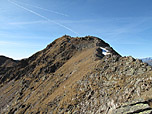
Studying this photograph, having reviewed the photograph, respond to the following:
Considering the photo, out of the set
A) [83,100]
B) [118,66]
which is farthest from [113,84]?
[83,100]

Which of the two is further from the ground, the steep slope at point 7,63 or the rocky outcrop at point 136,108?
the steep slope at point 7,63

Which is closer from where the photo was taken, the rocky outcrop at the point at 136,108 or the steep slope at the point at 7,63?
the rocky outcrop at the point at 136,108

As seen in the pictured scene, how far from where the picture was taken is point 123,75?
22.0 metres

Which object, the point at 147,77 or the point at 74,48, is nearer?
the point at 147,77

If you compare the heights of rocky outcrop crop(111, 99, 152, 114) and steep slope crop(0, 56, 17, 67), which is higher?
steep slope crop(0, 56, 17, 67)

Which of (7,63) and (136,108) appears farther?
(7,63)

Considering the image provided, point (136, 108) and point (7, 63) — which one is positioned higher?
point (7, 63)

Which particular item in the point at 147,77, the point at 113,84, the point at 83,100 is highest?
the point at 147,77

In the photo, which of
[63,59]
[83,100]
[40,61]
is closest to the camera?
[83,100]

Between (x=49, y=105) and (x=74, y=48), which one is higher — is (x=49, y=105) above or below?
below

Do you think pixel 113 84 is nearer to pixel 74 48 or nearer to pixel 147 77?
pixel 147 77

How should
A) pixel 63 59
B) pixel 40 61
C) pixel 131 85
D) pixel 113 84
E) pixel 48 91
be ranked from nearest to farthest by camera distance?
pixel 131 85 < pixel 113 84 < pixel 48 91 < pixel 63 59 < pixel 40 61

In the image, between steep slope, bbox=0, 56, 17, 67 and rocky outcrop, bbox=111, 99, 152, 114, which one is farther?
steep slope, bbox=0, 56, 17, 67

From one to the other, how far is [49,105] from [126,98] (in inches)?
784
